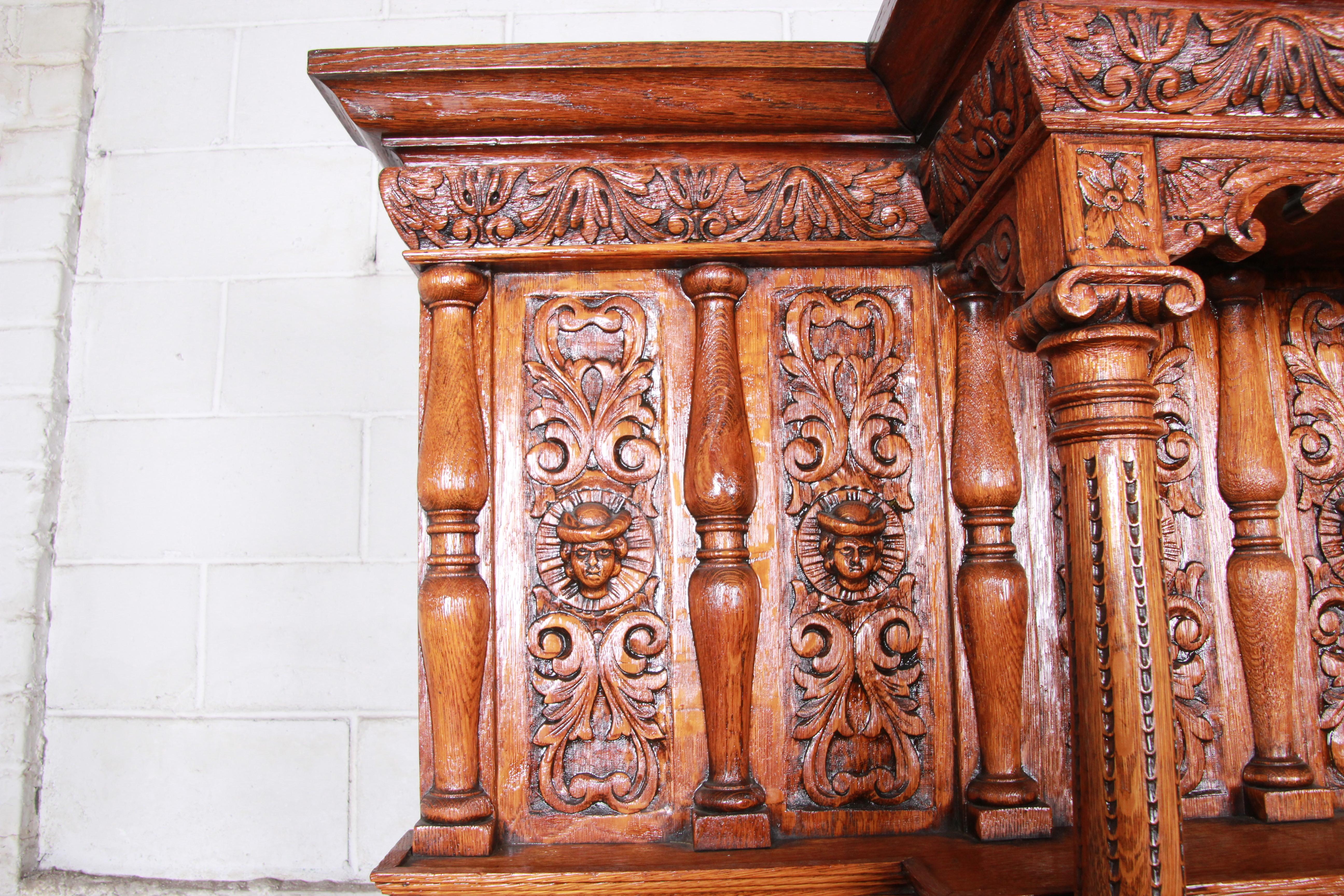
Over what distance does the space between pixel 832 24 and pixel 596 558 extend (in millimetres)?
1139

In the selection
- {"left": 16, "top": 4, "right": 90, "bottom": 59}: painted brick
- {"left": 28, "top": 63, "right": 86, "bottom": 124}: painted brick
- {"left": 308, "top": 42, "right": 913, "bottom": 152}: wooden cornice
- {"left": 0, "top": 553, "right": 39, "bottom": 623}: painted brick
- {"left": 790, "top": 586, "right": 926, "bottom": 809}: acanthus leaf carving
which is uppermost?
{"left": 16, "top": 4, "right": 90, "bottom": 59}: painted brick

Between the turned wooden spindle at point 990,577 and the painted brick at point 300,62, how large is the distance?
1070mm

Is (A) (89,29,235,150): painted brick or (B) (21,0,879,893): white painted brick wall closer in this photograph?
(B) (21,0,879,893): white painted brick wall

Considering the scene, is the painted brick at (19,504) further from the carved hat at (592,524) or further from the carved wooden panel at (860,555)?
the carved wooden panel at (860,555)

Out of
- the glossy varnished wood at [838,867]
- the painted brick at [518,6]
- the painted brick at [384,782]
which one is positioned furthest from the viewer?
the painted brick at [518,6]

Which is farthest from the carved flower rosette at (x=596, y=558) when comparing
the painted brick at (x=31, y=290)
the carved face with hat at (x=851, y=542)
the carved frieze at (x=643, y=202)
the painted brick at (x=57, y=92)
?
the painted brick at (x=57, y=92)

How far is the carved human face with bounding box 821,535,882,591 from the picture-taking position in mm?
1102

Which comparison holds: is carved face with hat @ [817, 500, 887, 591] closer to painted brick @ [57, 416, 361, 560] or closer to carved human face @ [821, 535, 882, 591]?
carved human face @ [821, 535, 882, 591]

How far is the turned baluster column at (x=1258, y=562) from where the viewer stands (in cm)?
111

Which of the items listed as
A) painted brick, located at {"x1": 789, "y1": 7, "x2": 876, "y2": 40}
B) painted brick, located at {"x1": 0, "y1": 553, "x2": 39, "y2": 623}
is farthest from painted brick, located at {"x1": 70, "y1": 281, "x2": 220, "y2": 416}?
painted brick, located at {"x1": 789, "y1": 7, "x2": 876, "y2": 40}

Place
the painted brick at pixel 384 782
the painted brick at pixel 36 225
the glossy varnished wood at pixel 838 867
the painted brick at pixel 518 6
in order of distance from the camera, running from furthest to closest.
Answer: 1. the painted brick at pixel 518 6
2. the painted brick at pixel 36 225
3. the painted brick at pixel 384 782
4. the glossy varnished wood at pixel 838 867

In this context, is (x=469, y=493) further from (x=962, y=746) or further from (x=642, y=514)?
(x=962, y=746)

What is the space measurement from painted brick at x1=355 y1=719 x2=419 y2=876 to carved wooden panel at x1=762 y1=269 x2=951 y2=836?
0.68 metres

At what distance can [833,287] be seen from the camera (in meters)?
1.16
